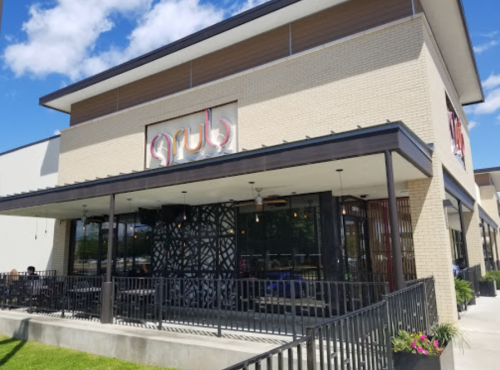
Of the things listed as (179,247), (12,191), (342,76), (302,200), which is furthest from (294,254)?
(12,191)

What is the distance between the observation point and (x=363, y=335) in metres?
4.03

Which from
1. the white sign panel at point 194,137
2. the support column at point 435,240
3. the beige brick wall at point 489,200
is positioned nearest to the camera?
the support column at point 435,240

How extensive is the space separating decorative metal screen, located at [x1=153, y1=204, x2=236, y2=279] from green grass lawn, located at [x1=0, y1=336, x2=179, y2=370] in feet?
14.5

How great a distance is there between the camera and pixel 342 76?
9.94 meters

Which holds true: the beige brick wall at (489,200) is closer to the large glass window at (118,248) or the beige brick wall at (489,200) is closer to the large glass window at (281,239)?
the large glass window at (281,239)

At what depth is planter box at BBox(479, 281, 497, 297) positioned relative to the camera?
13844 mm

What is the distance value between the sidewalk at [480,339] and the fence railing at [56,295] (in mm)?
8102

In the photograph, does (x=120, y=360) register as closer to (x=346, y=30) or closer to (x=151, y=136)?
(x=151, y=136)

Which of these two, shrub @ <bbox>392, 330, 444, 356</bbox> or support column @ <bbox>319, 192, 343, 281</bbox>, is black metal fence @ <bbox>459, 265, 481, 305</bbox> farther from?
shrub @ <bbox>392, 330, 444, 356</bbox>

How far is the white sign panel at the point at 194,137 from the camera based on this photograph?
38.4ft

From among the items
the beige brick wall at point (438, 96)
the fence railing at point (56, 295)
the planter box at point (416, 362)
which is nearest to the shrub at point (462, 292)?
the beige brick wall at point (438, 96)

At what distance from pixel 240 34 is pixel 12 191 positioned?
1426 centimetres

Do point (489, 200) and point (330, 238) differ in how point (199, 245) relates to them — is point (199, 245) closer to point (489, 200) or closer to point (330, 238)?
point (330, 238)

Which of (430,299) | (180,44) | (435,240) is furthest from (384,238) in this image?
(180,44)
